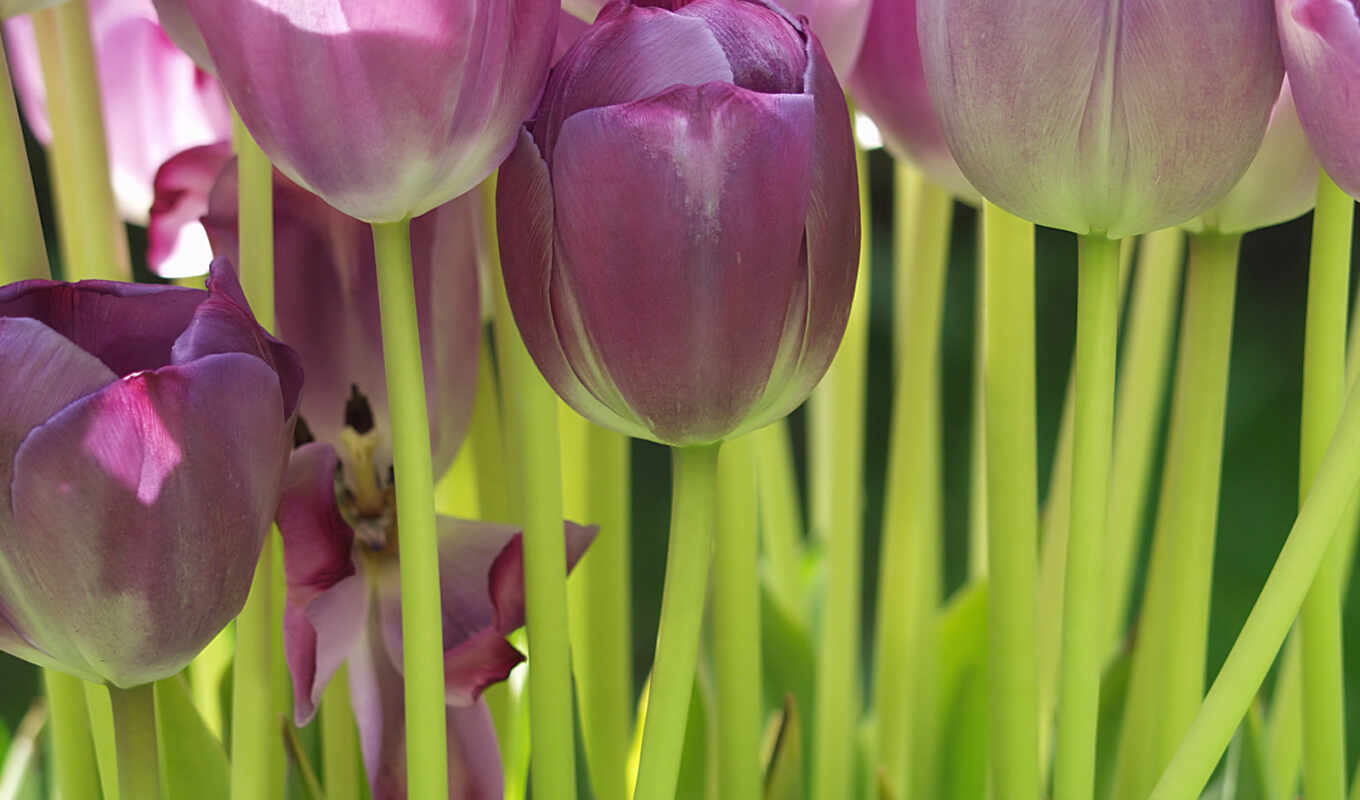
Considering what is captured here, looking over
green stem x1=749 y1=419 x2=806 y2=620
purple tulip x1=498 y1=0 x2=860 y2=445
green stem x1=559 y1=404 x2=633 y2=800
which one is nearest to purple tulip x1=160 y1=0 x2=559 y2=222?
purple tulip x1=498 y1=0 x2=860 y2=445

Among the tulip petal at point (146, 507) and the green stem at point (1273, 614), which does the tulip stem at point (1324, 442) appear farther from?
the tulip petal at point (146, 507)

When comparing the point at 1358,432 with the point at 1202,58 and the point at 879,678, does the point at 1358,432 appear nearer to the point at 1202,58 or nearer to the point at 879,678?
the point at 1202,58

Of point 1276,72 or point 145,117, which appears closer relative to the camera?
point 1276,72

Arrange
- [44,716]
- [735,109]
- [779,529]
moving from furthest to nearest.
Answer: [779,529] → [44,716] → [735,109]

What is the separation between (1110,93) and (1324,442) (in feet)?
0.25

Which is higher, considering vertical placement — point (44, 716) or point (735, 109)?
point (735, 109)

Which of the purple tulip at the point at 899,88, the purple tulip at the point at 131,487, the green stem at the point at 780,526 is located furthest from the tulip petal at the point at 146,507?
the green stem at the point at 780,526

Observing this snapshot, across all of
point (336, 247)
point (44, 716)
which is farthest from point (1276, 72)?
point (44, 716)

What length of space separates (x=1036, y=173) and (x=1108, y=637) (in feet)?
0.60

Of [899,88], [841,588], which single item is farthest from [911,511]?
[899,88]

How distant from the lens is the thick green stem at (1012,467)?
219 mm

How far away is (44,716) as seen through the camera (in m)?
0.29

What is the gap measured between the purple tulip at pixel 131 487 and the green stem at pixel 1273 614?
0.11 meters

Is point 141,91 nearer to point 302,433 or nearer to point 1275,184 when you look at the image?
point 302,433
